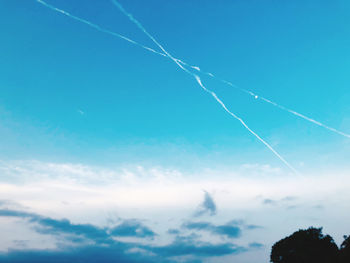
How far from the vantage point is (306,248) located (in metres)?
65.9

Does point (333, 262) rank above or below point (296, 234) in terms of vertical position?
below

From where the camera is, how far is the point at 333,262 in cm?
5888

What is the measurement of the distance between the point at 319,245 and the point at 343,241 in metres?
7.73

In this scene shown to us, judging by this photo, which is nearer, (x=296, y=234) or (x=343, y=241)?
(x=343, y=241)

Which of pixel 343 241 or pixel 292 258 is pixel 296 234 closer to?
pixel 292 258

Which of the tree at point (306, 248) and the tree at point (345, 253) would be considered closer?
the tree at point (345, 253)

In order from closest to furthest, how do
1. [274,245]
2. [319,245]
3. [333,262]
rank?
[333,262] < [319,245] < [274,245]

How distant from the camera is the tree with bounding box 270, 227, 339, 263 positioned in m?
64.2

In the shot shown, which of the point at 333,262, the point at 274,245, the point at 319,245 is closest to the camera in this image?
the point at 333,262

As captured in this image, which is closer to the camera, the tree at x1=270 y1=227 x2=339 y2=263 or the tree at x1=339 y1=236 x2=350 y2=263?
the tree at x1=339 y1=236 x2=350 y2=263

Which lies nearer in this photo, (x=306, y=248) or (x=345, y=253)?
(x=345, y=253)

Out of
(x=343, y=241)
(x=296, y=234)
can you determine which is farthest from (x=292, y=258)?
(x=343, y=241)

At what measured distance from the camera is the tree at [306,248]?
64250 millimetres

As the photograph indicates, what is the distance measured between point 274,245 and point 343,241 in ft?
57.6
